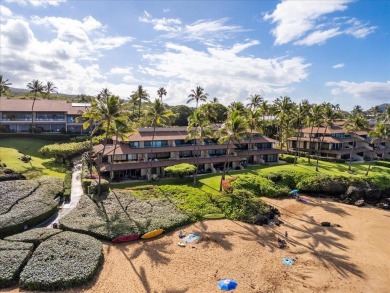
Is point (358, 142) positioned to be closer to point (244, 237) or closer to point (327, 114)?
point (327, 114)

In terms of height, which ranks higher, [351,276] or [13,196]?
[13,196]

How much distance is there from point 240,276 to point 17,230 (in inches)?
1024

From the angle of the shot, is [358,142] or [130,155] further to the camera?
[358,142]

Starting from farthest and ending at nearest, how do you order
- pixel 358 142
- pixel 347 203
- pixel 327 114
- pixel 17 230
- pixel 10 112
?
1. pixel 358 142
2. pixel 10 112
3. pixel 327 114
4. pixel 347 203
5. pixel 17 230

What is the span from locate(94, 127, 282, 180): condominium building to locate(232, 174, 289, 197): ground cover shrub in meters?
6.41

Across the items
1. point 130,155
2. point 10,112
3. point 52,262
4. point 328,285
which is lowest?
point 328,285

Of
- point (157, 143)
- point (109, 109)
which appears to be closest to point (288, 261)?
point (109, 109)

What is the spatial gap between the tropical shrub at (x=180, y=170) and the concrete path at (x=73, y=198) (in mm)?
16070

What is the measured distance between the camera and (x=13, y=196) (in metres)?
39.0

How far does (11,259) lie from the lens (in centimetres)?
2739

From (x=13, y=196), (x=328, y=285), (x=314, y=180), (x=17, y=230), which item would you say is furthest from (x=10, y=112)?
(x=328, y=285)

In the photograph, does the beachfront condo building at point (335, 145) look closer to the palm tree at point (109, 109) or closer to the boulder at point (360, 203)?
the boulder at point (360, 203)

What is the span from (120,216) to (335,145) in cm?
6906

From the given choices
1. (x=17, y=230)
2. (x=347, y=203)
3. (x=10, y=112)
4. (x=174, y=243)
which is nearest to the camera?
(x=17, y=230)
